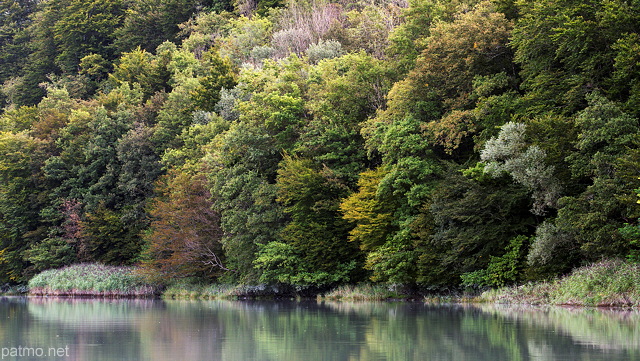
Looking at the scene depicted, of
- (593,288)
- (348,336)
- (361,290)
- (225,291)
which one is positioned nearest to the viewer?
(348,336)

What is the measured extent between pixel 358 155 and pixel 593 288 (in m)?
18.1

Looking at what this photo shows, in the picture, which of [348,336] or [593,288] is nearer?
[348,336]

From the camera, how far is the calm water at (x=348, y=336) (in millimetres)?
15469

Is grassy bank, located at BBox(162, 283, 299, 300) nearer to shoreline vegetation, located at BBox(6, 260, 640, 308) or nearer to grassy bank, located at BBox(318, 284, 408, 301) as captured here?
shoreline vegetation, located at BBox(6, 260, 640, 308)

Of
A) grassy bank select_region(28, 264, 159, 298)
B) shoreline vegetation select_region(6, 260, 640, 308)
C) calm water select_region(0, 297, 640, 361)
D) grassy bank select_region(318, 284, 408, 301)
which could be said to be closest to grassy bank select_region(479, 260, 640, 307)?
shoreline vegetation select_region(6, 260, 640, 308)

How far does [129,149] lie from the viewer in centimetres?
6481

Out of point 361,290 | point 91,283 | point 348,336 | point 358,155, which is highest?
point 358,155

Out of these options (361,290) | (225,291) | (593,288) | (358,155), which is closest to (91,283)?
(225,291)

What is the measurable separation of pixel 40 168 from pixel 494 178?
49012 mm

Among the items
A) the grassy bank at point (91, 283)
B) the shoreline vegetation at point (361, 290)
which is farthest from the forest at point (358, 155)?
the grassy bank at point (91, 283)

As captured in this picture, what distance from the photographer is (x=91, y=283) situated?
56406 mm

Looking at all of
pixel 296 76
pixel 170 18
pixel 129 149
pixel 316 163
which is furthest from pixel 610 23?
pixel 170 18

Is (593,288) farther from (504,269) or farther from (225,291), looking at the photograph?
(225,291)

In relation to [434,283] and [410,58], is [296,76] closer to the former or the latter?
[410,58]
